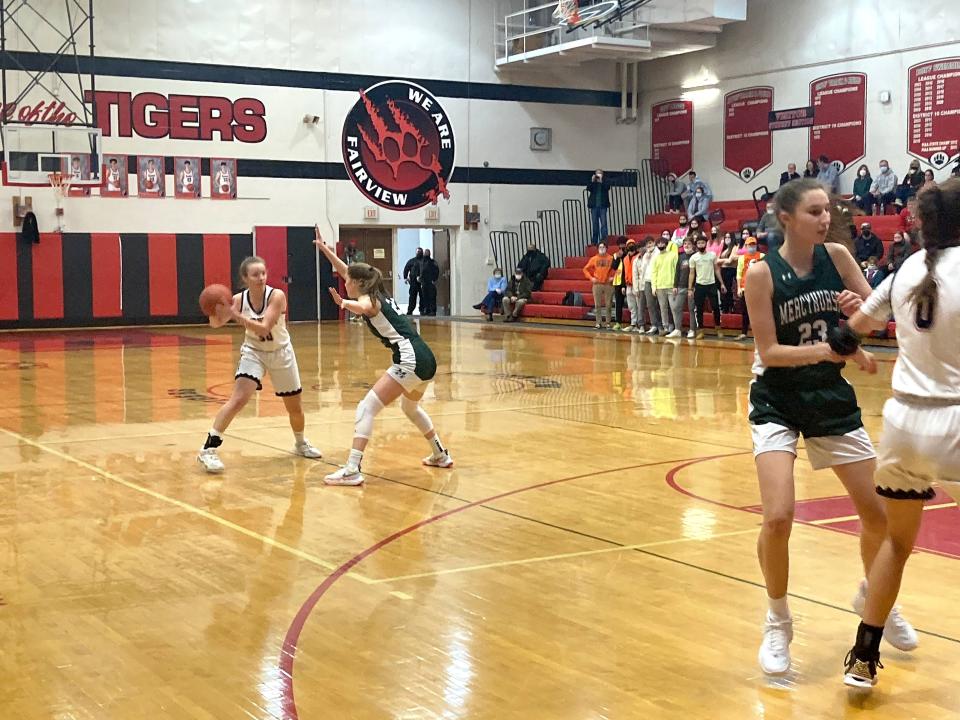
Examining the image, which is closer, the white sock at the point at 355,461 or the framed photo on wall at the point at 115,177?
the white sock at the point at 355,461

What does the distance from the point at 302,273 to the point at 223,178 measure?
9.32ft

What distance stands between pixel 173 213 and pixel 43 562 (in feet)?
69.1


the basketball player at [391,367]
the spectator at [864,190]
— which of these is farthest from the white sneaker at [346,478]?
the spectator at [864,190]

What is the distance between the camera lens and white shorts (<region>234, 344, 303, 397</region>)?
8.94m

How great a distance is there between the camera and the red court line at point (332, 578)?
4.18 metres

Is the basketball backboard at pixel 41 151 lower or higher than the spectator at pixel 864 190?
higher

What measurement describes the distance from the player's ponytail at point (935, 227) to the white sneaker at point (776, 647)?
4.28 ft

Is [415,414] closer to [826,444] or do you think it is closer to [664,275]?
[826,444]

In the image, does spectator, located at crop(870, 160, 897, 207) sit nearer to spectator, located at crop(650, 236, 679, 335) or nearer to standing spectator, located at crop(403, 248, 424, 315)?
spectator, located at crop(650, 236, 679, 335)

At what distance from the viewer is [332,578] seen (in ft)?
18.8

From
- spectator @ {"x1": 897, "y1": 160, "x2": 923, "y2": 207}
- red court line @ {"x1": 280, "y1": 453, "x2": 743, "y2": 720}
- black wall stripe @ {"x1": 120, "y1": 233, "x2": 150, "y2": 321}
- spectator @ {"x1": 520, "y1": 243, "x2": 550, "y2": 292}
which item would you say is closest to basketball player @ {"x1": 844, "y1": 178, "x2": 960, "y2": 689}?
red court line @ {"x1": 280, "y1": 453, "x2": 743, "y2": 720}

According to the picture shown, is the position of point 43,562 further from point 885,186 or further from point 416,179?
point 416,179

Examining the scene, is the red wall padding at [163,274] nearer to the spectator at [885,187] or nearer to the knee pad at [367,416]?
the spectator at [885,187]

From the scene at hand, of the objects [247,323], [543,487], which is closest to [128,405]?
[247,323]
